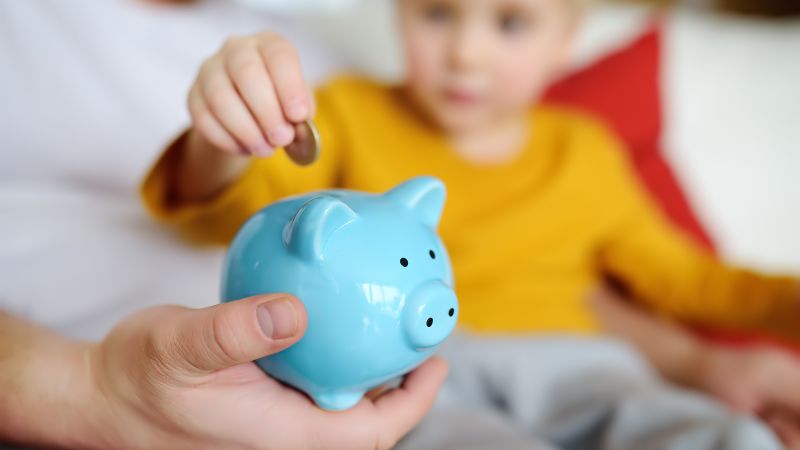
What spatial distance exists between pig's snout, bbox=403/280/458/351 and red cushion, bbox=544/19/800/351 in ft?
2.95

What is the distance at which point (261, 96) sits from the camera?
1.59 feet

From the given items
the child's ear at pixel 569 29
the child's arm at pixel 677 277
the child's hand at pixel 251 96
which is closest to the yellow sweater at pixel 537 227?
the child's arm at pixel 677 277

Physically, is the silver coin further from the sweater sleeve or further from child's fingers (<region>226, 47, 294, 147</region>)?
the sweater sleeve

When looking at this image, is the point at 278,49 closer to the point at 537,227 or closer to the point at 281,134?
the point at 281,134

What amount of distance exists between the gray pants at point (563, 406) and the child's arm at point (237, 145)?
240 millimetres

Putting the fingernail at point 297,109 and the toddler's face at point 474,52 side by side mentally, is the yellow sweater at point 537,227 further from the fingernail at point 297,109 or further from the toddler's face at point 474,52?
the fingernail at point 297,109

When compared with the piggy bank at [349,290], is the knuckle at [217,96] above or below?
above

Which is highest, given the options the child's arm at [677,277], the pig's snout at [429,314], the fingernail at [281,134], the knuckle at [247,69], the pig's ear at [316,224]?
the knuckle at [247,69]

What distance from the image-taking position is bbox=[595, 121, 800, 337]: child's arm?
0.88m

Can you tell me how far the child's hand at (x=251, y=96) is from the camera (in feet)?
1.59

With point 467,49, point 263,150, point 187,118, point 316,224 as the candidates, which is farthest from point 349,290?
point 187,118

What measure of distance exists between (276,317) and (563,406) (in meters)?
0.42

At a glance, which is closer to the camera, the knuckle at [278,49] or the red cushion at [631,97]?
the knuckle at [278,49]

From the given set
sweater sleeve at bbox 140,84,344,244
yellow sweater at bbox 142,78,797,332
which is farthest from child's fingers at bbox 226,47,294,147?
yellow sweater at bbox 142,78,797,332
